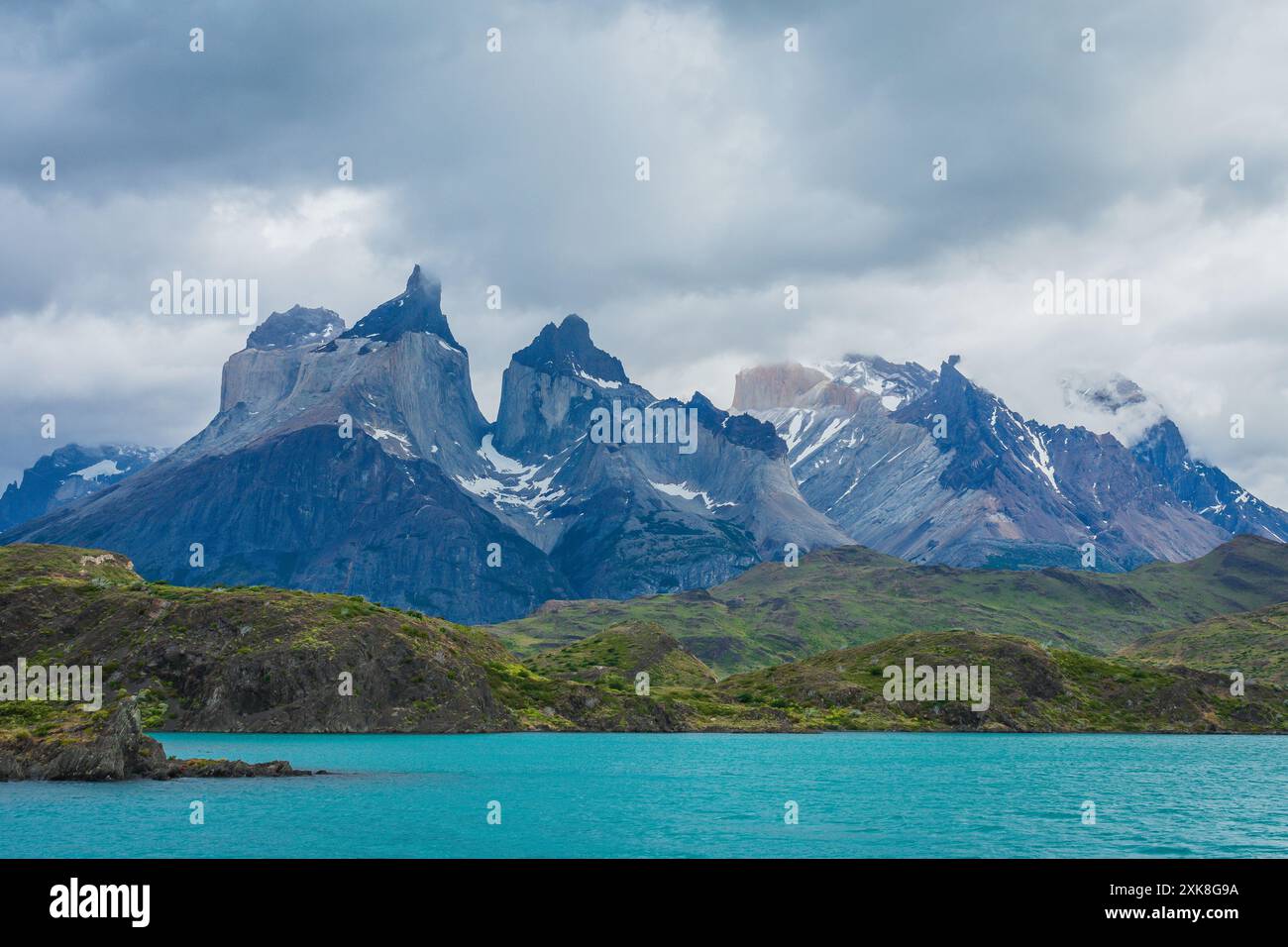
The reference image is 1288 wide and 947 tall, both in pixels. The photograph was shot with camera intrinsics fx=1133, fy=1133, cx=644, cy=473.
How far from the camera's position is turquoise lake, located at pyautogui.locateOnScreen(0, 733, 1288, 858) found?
89.9 meters

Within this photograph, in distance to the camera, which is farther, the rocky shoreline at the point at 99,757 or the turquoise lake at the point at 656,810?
the rocky shoreline at the point at 99,757

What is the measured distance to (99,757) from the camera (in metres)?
125

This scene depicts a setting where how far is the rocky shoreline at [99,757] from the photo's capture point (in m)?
125

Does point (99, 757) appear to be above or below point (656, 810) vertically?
above

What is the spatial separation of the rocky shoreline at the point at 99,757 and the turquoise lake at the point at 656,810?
187 inches

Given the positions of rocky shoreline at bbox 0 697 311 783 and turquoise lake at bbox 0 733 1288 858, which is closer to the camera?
turquoise lake at bbox 0 733 1288 858

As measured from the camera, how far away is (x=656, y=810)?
114875mm

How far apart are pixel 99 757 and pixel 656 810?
62446 millimetres

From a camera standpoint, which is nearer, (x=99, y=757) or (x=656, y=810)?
(x=656, y=810)

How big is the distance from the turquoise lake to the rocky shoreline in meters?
4.75
